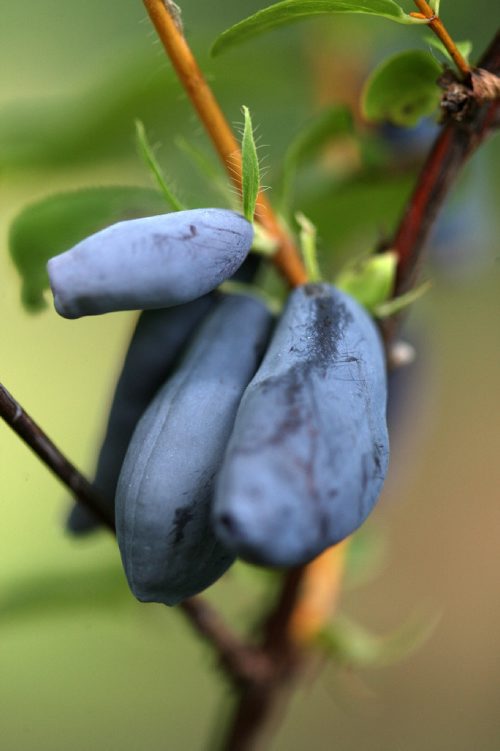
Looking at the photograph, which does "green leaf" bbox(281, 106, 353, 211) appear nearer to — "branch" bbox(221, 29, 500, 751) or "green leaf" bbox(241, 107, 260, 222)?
"green leaf" bbox(241, 107, 260, 222)

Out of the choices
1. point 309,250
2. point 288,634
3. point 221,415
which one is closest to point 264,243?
point 309,250

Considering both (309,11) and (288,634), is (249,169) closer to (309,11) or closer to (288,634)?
(309,11)

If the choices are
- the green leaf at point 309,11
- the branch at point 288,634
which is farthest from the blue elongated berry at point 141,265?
the branch at point 288,634

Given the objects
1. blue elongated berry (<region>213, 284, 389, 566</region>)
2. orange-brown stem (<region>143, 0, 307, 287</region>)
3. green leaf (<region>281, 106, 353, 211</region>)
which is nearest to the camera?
blue elongated berry (<region>213, 284, 389, 566</region>)

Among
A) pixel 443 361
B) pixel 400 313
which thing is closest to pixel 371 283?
pixel 400 313

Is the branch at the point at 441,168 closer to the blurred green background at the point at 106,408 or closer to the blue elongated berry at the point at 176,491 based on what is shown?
the blurred green background at the point at 106,408

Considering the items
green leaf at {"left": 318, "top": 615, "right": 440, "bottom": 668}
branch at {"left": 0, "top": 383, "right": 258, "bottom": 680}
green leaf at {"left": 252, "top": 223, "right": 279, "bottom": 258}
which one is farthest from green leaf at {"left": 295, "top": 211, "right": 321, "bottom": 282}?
green leaf at {"left": 318, "top": 615, "right": 440, "bottom": 668}

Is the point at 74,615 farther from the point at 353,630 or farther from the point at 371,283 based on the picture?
the point at 371,283
